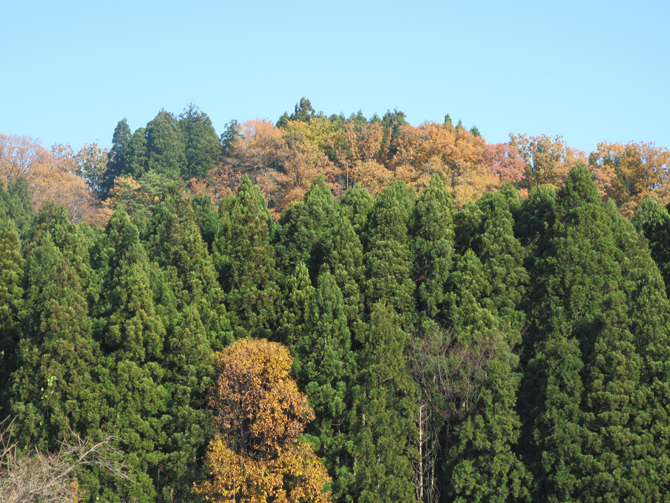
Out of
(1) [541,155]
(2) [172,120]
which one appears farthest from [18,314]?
(2) [172,120]

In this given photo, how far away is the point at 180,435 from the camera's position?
68.1 feet

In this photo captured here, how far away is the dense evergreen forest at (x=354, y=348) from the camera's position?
19156mm

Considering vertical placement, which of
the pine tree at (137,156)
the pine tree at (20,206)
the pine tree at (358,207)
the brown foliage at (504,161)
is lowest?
the pine tree at (358,207)

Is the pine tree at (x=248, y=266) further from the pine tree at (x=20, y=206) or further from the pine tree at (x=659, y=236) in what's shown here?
the pine tree at (x=20, y=206)

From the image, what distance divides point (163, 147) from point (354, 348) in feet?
123

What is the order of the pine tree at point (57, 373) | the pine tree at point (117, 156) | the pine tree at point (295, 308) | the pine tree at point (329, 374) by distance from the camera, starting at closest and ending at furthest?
the pine tree at point (329, 374)
the pine tree at point (57, 373)
the pine tree at point (295, 308)
the pine tree at point (117, 156)

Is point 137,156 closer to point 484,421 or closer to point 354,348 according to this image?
point 354,348

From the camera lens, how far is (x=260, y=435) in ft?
67.7

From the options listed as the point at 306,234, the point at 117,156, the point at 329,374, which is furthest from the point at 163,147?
the point at 329,374

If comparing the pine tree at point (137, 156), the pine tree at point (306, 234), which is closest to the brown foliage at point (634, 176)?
the pine tree at point (306, 234)

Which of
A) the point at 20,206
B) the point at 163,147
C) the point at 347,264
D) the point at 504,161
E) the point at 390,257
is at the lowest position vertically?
the point at 347,264

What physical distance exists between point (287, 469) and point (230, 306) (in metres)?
6.45

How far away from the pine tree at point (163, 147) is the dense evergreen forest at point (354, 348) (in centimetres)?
2683

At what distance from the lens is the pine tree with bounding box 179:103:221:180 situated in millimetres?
53594
